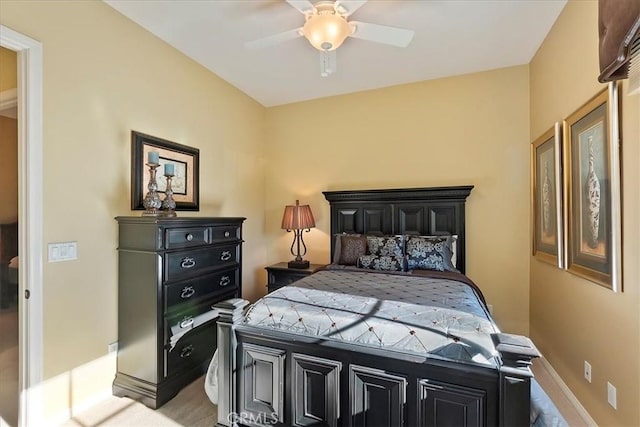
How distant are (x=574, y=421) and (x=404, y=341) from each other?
1.58m

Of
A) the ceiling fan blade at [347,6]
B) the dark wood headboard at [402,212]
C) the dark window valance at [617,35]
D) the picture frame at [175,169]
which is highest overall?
the ceiling fan blade at [347,6]

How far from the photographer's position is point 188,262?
93.7 inches

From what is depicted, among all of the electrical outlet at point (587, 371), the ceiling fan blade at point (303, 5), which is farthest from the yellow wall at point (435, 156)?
the ceiling fan blade at point (303, 5)

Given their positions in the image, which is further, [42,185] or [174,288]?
[174,288]

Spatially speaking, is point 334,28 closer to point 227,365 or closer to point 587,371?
point 227,365

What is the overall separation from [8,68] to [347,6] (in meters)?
2.39

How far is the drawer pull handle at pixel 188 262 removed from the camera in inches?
91.9

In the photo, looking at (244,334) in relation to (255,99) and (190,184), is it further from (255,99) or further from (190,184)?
(255,99)

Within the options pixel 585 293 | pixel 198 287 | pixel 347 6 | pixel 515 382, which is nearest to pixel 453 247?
pixel 585 293

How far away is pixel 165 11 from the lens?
231 centimetres

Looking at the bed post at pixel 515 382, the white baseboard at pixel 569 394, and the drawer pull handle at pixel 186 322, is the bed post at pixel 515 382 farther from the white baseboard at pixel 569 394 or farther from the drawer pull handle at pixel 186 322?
the drawer pull handle at pixel 186 322

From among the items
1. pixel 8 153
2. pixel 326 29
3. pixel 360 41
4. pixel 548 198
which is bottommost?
pixel 548 198

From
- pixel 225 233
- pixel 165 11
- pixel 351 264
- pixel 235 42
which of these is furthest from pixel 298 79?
pixel 351 264

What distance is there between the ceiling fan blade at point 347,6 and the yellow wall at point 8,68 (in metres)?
2.25
